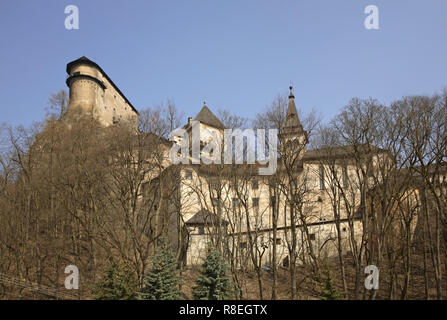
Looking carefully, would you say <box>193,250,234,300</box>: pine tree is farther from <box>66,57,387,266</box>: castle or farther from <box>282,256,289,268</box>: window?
<box>282,256,289,268</box>: window

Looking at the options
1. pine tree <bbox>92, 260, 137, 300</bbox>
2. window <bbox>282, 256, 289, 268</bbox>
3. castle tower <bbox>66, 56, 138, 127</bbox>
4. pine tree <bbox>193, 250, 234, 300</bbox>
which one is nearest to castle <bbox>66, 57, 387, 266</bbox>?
window <bbox>282, 256, 289, 268</bbox>

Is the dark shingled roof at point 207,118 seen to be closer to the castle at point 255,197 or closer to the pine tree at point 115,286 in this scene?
the castle at point 255,197

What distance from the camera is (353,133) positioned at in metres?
20.0

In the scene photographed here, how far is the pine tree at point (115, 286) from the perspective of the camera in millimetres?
16562

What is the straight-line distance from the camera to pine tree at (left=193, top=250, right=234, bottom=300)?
51.8 ft

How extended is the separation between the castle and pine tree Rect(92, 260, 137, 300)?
5.90m

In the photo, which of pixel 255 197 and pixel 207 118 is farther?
pixel 207 118

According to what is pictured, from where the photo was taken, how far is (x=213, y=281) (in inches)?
628

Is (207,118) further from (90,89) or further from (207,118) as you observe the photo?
(90,89)

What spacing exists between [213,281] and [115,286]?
15.3ft

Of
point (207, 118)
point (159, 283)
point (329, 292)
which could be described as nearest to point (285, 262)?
point (329, 292)

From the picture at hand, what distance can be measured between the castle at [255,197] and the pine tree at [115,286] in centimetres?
590
